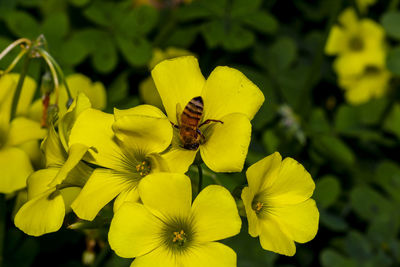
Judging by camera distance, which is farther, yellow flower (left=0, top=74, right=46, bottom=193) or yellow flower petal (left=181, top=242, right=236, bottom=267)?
yellow flower (left=0, top=74, right=46, bottom=193)

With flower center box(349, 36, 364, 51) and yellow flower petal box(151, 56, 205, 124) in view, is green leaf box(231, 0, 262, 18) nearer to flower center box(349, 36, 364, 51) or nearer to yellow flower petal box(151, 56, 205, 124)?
flower center box(349, 36, 364, 51)

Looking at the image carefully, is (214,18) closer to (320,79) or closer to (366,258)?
(320,79)

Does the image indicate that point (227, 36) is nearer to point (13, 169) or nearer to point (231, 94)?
point (231, 94)

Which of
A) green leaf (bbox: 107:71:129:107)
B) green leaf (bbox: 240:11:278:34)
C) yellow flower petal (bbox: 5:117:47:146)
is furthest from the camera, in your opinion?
green leaf (bbox: 240:11:278:34)

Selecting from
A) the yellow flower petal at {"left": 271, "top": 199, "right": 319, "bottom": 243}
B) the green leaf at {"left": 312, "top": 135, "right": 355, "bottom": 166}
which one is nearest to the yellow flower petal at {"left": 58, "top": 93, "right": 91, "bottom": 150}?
the yellow flower petal at {"left": 271, "top": 199, "right": 319, "bottom": 243}

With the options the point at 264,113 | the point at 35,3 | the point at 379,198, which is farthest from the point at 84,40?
the point at 379,198
